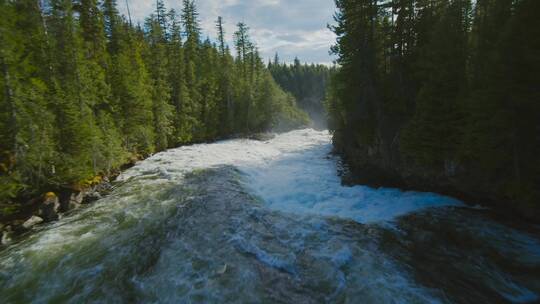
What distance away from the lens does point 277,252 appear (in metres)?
8.38

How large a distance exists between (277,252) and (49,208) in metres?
10.5

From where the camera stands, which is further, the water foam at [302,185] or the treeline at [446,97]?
the water foam at [302,185]

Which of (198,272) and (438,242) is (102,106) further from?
(438,242)

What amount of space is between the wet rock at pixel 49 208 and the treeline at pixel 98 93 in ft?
2.35

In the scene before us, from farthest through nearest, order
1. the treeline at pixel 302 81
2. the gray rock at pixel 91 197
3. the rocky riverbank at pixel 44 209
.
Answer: the treeline at pixel 302 81, the gray rock at pixel 91 197, the rocky riverbank at pixel 44 209

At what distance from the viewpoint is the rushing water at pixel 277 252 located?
6.59 m

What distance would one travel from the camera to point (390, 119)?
51.9 ft

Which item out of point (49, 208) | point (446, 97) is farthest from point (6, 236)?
point (446, 97)

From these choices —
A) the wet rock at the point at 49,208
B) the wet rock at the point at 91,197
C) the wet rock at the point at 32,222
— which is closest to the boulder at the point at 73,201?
the wet rock at the point at 91,197

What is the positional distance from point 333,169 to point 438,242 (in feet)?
34.7

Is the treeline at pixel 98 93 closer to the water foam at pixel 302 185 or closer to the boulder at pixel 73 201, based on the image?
the boulder at pixel 73 201

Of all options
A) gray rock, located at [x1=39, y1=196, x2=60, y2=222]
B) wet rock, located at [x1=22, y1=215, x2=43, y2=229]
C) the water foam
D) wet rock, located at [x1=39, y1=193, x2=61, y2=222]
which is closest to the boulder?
wet rock, located at [x1=39, y1=193, x2=61, y2=222]

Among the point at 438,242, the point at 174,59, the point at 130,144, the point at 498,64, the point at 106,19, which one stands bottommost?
the point at 438,242

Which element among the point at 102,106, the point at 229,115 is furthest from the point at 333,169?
the point at 229,115
